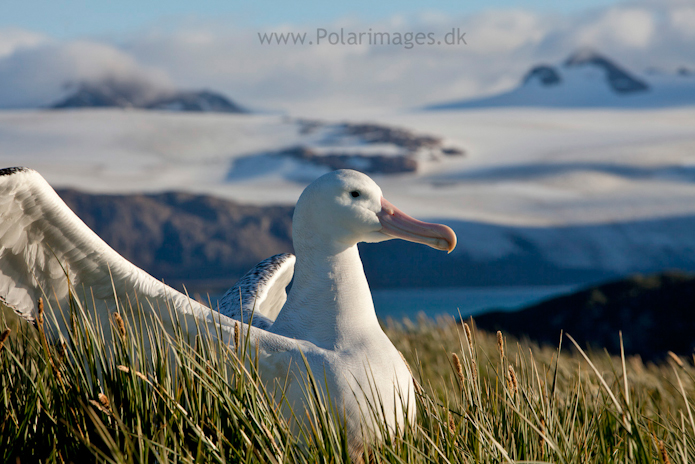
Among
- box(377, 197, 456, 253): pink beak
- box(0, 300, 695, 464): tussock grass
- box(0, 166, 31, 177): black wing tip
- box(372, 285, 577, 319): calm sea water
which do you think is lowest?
box(372, 285, 577, 319): calm sea water

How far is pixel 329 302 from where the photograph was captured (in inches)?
123

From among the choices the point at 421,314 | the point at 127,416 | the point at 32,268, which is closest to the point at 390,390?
the point at 127,416

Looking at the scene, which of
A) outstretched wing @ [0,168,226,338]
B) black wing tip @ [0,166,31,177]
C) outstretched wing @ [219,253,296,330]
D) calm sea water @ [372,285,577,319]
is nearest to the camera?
black wing tip @ [0,166,31,177]

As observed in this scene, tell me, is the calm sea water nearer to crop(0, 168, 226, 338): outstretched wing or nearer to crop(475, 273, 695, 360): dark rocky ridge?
crop(0, 168, 226, 338): outstretched wing

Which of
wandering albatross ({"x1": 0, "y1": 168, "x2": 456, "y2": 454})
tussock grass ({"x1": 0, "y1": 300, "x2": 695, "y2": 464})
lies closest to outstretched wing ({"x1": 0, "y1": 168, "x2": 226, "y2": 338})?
wandering albatross ({"x1": 0, "y1": 168, "x2": 456, "y2": 454})

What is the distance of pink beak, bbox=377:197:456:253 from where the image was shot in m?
3.12

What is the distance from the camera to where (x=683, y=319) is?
15.9 metres

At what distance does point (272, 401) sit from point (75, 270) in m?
1.18

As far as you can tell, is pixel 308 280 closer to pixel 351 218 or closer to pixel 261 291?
pixel 351 218

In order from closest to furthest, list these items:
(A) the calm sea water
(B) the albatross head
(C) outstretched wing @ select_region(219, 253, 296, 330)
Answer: (B) the albatross head
(C) outstretched wing @ select_region(219, 253, 296, 330)
(A) the calm sea water

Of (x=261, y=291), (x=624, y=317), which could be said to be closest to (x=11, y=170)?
(x=261, y=291)

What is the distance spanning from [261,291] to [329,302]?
1362mm

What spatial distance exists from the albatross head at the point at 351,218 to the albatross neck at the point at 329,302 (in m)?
0.09

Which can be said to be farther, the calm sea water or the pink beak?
the calm sea water
